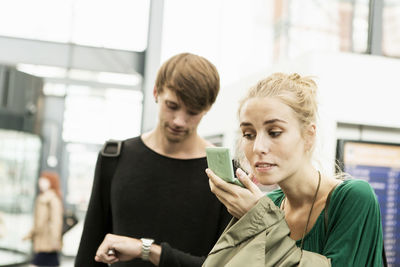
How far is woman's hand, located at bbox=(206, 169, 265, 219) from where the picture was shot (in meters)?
1.59

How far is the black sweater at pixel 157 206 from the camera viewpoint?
6.95 ft

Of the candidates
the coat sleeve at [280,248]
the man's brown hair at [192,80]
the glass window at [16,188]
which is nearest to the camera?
the coat sleeve at [280,248]

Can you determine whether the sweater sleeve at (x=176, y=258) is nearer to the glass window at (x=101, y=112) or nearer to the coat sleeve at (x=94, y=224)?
the coat sleeve at (x=94, y=224)

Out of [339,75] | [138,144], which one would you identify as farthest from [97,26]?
[138,144]

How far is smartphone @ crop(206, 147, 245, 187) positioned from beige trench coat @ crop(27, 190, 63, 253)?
20.1 ft

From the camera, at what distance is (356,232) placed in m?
1.56

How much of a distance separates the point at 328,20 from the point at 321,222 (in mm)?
4243

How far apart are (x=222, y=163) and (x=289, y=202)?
0.34m

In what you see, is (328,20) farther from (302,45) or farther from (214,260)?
(214,260)

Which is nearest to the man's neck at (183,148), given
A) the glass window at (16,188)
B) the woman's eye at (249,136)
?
the woman's eye at (249,136)

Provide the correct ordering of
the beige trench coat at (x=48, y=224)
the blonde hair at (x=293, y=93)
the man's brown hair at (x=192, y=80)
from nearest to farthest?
1. the blonde hair at (x=293, y=93)
2. the man's brown hair at (x=192, y=80)
3. the beige trench coat at (x=48, y=224)

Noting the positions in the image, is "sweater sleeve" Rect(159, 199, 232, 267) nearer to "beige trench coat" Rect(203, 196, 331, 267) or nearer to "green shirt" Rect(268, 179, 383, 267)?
"beige trench coat" Rect(203, 196, 331, 267)

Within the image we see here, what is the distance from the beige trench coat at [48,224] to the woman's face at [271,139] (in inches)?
242

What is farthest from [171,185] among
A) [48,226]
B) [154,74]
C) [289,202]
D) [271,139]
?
[154,74]
